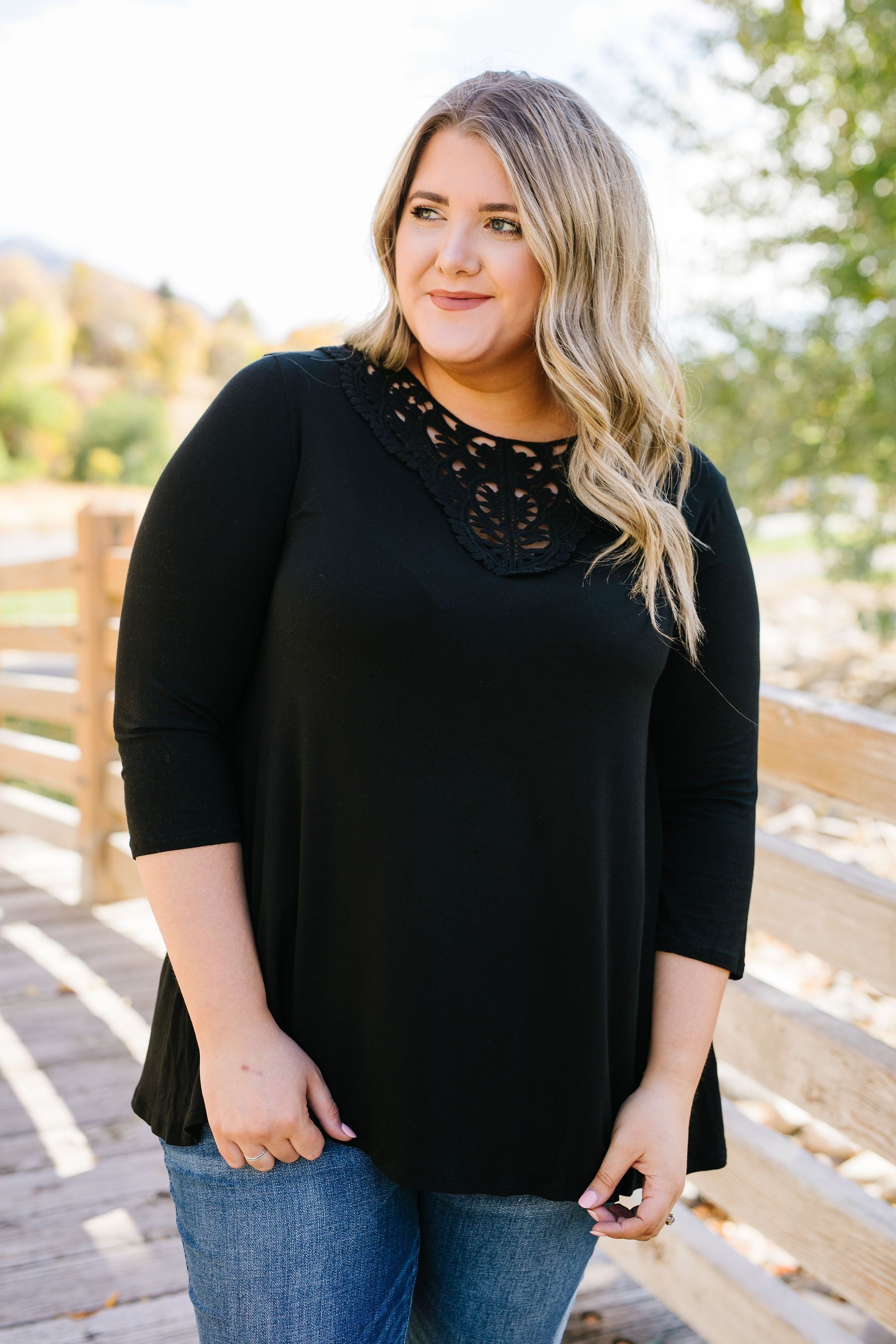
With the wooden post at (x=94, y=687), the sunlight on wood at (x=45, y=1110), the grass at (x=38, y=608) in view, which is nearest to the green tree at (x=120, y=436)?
the grass at (x=38, y=608)

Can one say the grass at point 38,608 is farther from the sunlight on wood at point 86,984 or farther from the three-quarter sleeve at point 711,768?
the three-quarter sleeve at point 711,768

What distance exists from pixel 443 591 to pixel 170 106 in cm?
5708

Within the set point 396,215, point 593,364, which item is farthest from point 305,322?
point 593,364

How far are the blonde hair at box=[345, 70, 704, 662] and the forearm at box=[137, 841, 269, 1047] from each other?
537 mm

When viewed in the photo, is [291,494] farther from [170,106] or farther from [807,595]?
[170,106]

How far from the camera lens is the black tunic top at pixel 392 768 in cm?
106

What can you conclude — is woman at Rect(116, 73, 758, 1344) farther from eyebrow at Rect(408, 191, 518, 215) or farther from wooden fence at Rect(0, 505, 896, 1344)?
wooden fence at Rect(0, 505, 896, 1344)

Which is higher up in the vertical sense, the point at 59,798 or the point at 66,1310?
the point at 66,1310

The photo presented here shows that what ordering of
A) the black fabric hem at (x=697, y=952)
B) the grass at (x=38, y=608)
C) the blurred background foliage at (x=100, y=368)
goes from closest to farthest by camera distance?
the black fabric hem at (x=697, y=952)
the grass at (x=38, y=608)
the blurred background foliage at (x=100, y=368)

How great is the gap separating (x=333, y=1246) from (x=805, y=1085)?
0.95 meters

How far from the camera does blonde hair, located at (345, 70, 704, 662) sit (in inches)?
48.3

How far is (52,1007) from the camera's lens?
10.7 feet

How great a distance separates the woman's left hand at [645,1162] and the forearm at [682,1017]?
21mm

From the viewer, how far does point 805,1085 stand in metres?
1.73
